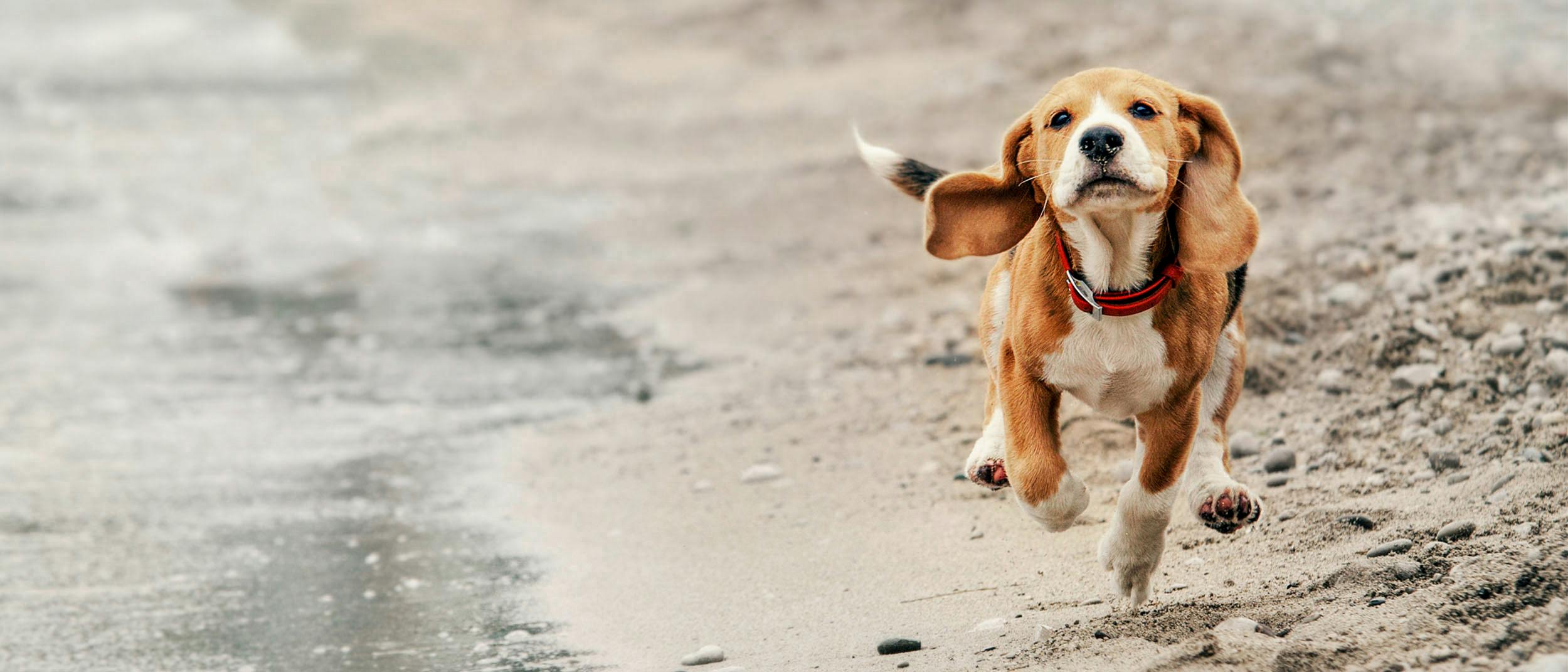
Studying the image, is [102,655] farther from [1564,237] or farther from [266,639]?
[1564,237]

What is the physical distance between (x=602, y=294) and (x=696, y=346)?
2.29m

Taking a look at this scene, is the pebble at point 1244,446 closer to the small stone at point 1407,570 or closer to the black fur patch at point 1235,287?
the black fur patch at point 1235,287

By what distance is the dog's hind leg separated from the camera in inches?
160

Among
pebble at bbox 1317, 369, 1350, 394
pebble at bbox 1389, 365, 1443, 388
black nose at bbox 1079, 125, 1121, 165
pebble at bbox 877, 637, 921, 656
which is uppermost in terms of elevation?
black nose at bbox 1079, 125, 1121, 165

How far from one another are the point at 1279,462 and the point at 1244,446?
0.26 meters

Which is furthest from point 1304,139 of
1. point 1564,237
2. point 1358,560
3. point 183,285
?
point 183,285

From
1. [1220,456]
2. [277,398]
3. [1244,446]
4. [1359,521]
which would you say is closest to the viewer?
[1220,456]

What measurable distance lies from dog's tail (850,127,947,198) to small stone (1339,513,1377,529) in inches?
62.3

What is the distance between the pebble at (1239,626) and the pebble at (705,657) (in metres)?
1.40

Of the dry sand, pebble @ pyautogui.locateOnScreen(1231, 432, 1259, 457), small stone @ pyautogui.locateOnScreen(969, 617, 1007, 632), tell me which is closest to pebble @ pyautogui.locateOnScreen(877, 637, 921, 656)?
the dry sand

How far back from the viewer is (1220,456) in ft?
13.9

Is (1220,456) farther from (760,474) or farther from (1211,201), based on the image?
(760,474)

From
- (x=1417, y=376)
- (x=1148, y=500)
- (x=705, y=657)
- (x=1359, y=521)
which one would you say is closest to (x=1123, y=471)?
(x=1359, y=521)

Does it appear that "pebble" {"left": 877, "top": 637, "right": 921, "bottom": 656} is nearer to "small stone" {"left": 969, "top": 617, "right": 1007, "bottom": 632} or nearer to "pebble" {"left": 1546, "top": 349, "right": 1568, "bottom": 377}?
"small stone" {"left": 969, "top": 617, "right": 1007, "bottom": 632}
